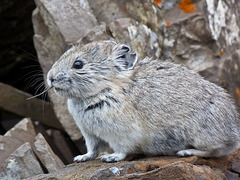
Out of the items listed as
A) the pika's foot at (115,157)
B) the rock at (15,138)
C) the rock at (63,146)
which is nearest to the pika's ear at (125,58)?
the pika's foot at (115,157)

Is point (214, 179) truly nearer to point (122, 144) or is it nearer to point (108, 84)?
point (122, 144)

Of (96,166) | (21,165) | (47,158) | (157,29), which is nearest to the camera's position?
(96,166)

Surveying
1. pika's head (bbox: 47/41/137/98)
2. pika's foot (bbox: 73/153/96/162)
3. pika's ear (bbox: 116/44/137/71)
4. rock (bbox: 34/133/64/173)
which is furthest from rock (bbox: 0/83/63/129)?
pika's ear (bbox: 116/44/137/71)

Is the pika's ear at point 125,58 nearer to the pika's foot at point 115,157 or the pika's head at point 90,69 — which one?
the pika's head at point 90,69

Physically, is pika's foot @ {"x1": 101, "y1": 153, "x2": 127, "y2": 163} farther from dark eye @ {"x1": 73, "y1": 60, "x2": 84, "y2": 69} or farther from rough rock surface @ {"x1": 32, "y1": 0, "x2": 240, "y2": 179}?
rough rock surface @ {"x1": 32, "y1": 0, "x2": 240, "y2": 179}

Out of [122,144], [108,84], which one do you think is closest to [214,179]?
[122,144]

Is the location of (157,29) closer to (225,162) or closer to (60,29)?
(60,29)

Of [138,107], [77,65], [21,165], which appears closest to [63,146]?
[21,165]

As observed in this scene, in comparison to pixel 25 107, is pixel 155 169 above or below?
below
